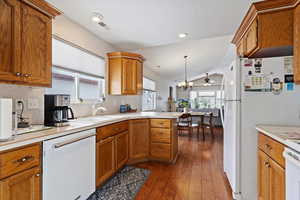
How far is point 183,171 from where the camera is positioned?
106 inches

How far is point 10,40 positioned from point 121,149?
1.91 meters

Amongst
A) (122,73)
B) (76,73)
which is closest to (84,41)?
(76,73)

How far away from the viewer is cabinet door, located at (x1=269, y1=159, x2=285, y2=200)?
1260mm

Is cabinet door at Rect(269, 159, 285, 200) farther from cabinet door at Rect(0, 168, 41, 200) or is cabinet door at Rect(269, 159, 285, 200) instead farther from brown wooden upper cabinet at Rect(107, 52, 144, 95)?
brown wooden upper cabinet at Rect(107, 52, 144, 95)

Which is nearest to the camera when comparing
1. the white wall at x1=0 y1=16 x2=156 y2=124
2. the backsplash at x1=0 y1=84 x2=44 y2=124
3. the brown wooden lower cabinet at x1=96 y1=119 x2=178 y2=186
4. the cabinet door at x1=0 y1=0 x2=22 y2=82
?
the cabinet door at x1=0 y1=0 x2=22 y2=82

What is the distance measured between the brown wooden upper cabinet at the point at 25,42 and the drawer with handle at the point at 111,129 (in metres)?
0.78

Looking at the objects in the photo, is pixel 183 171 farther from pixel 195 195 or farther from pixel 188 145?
pixel 188 145

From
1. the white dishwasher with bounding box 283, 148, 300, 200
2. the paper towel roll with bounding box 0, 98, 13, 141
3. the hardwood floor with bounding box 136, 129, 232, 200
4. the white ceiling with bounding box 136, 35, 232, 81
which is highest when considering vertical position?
the white ceiling with bounding box 136, 35, 232, 81

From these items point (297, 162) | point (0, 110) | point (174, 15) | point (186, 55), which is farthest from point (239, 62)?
point (186, 55)

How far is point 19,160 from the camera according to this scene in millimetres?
1100

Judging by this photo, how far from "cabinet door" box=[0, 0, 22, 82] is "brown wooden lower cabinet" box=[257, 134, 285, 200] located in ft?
7.24

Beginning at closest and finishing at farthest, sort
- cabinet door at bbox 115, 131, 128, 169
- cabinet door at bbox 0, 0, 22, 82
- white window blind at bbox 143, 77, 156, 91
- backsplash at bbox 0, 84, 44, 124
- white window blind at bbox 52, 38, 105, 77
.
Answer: cabinet door at bbox 0, 0, 22, 82, backsplash at bbox 0, 84, 44, 124, white window blind at bbox 52, 38, 105, 77, cabinet door at bbox 115, 131, 128, 169, white window blind at bbox 143, 77, 156, 91

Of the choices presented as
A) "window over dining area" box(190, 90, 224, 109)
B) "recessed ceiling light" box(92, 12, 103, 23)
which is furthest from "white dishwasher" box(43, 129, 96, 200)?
"window over dining area" box(190, 90, 224, 109)

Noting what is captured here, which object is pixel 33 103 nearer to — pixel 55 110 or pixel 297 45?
pixel 55 110
